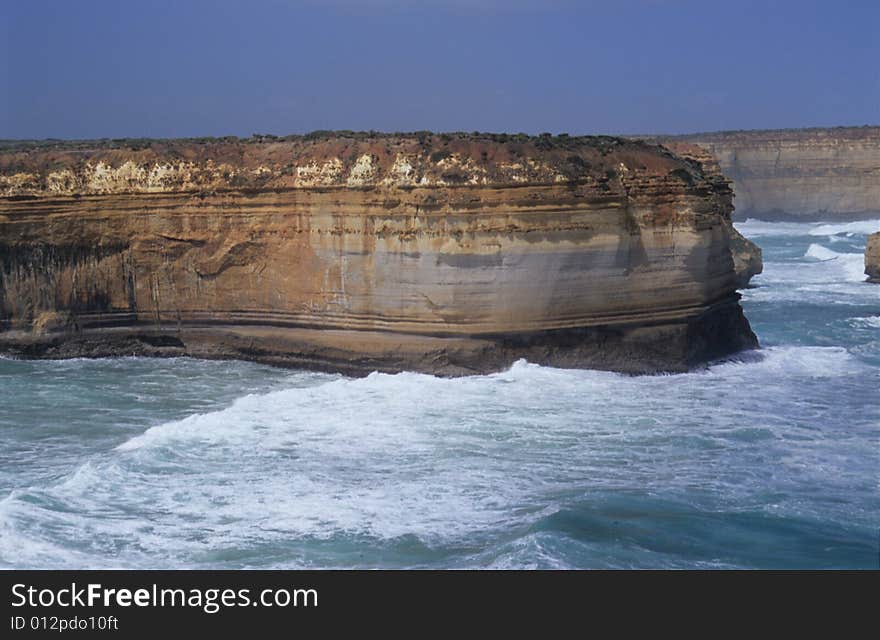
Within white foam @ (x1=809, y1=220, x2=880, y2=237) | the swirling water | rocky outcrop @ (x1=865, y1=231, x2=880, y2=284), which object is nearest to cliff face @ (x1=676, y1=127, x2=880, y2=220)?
white foam @ (x1=809, y1=220, x2=880, y2=237)

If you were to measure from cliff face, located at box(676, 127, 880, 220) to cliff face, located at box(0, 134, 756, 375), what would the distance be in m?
52.1

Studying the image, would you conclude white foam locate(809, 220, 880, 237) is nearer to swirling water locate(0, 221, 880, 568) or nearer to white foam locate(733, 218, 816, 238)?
white foam locate(733, 218, 816, 238)

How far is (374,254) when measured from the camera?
21.9 meters

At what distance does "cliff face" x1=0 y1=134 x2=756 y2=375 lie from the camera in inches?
833

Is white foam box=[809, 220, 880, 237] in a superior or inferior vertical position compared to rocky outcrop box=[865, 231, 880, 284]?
superior

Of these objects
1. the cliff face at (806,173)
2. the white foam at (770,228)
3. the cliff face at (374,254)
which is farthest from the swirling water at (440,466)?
the cliff face at (806,173)

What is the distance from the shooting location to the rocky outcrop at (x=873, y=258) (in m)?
37.0

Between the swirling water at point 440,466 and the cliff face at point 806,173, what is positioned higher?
the cliff face at point 806,173

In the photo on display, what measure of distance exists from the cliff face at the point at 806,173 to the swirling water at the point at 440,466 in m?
52.1

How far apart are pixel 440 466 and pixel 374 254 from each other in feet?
23.7

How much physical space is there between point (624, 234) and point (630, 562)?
34.0 feet

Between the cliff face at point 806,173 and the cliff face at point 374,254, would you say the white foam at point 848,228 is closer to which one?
the cliff face at point 806,173

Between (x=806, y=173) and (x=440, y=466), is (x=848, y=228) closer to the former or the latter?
(x=806, y=173)

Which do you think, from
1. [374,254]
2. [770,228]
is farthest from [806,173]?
[374,254]
